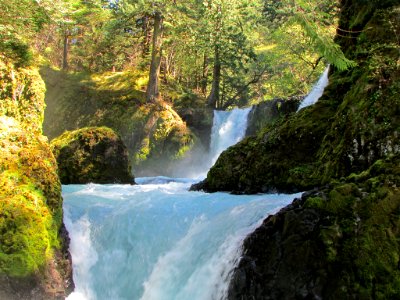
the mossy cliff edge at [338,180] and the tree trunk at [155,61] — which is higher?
the tree trunk at [155,61]

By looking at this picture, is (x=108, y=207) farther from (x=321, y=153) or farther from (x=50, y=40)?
(x=50, y=40)

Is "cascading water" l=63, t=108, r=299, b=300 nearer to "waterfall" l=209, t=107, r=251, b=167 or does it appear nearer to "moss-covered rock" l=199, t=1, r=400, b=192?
"moss-covered rock" l=199, t=1, r=400, b=192

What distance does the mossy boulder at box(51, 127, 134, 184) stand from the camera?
48.6ft

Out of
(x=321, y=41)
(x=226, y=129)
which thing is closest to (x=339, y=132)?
(x=321, y=41)

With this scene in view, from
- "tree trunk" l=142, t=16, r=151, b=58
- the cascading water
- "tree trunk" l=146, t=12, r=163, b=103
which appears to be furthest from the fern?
"tree trunk" l=142, t=16, r=151, b=58

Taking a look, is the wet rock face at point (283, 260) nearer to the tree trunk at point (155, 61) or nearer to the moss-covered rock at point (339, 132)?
the moss-covered rock at point (339, 132)

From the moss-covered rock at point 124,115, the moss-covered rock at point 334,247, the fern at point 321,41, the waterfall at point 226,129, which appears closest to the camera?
the moss-covered rock at point 334,247

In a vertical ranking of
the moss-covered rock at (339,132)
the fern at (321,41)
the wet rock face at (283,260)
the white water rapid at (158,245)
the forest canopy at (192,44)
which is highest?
the forest canopy at (192,44)

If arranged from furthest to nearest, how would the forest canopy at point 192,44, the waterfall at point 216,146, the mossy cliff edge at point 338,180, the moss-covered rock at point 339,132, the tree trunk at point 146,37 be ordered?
1. the tree trunk at point 146,37
2. the waterfall at point 216,146
3. the forest canopy at point 192,44
4. the moss-covered rock at point 339,132
5. the mossy cliff edge at point 338,180

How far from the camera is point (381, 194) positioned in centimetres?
459

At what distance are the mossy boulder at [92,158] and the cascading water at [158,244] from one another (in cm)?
591

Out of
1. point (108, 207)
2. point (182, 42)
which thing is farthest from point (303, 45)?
point (108, 207)

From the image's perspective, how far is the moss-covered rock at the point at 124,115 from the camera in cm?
2242

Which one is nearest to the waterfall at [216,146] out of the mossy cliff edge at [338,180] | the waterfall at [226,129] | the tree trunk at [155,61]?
the waterfall at [226,129]
